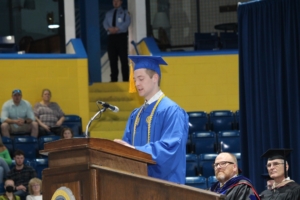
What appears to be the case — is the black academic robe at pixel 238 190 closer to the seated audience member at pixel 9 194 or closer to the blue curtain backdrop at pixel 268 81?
the blue curtain backdrop at pixel 268 81

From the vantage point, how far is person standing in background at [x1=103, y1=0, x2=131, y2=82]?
576 inches

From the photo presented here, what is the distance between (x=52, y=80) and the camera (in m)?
13.7

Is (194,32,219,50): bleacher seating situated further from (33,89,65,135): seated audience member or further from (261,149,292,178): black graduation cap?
(261,149,292,178): black graduation cap

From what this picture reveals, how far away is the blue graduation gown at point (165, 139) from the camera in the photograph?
459cm

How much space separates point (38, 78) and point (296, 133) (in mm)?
7102

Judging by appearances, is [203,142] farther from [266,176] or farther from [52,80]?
[266,176]

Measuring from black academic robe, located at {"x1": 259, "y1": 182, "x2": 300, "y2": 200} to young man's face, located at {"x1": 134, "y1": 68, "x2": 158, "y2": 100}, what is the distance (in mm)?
2786

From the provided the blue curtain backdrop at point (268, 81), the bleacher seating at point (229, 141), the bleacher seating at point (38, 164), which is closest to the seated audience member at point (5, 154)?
the bleacher seating at point (38, 164)

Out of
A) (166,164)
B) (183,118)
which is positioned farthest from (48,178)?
(183,118)

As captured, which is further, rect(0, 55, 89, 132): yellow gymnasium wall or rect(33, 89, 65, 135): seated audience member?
rect(0, 55, 89, 132): yellow gymnasium wall

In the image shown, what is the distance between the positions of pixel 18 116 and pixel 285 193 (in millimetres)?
6078

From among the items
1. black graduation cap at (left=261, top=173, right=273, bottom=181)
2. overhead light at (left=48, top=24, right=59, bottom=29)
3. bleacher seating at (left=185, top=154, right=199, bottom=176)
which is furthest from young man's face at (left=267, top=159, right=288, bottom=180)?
overhead light at (left=48, top=24, right=59, bottom=29)

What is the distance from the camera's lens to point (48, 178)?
394cm

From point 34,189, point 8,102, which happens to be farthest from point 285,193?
point 8,102
